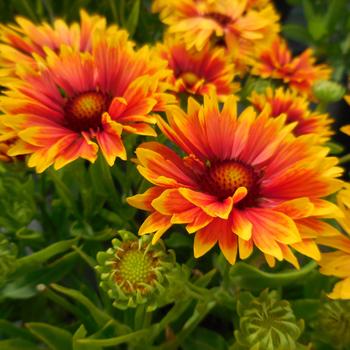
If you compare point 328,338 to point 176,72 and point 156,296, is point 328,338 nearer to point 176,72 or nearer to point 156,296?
point 156,296

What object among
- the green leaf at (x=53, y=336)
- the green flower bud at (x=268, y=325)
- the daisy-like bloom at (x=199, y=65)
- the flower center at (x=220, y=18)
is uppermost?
the flower center at (x=220, y=18)

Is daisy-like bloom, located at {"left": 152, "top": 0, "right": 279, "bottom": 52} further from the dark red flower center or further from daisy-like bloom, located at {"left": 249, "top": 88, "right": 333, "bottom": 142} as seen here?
the dark red flower center

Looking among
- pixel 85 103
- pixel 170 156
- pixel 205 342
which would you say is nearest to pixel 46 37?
pixel 85 103

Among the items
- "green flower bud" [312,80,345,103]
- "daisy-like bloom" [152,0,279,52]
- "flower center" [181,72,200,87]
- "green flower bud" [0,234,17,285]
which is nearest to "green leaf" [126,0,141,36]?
"daisy-like bloom" [152,0,279,52]

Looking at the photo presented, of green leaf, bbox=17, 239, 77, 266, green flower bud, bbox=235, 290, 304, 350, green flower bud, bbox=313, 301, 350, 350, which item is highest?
green flower bud, bbox=235, 290, 304, 350

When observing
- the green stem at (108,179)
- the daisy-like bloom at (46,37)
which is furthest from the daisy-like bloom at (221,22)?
the green stem at (108,179)

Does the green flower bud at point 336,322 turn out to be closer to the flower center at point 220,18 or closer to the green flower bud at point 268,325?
the green flower bud at point 268,325

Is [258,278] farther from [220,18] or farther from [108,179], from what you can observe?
[220,18]
